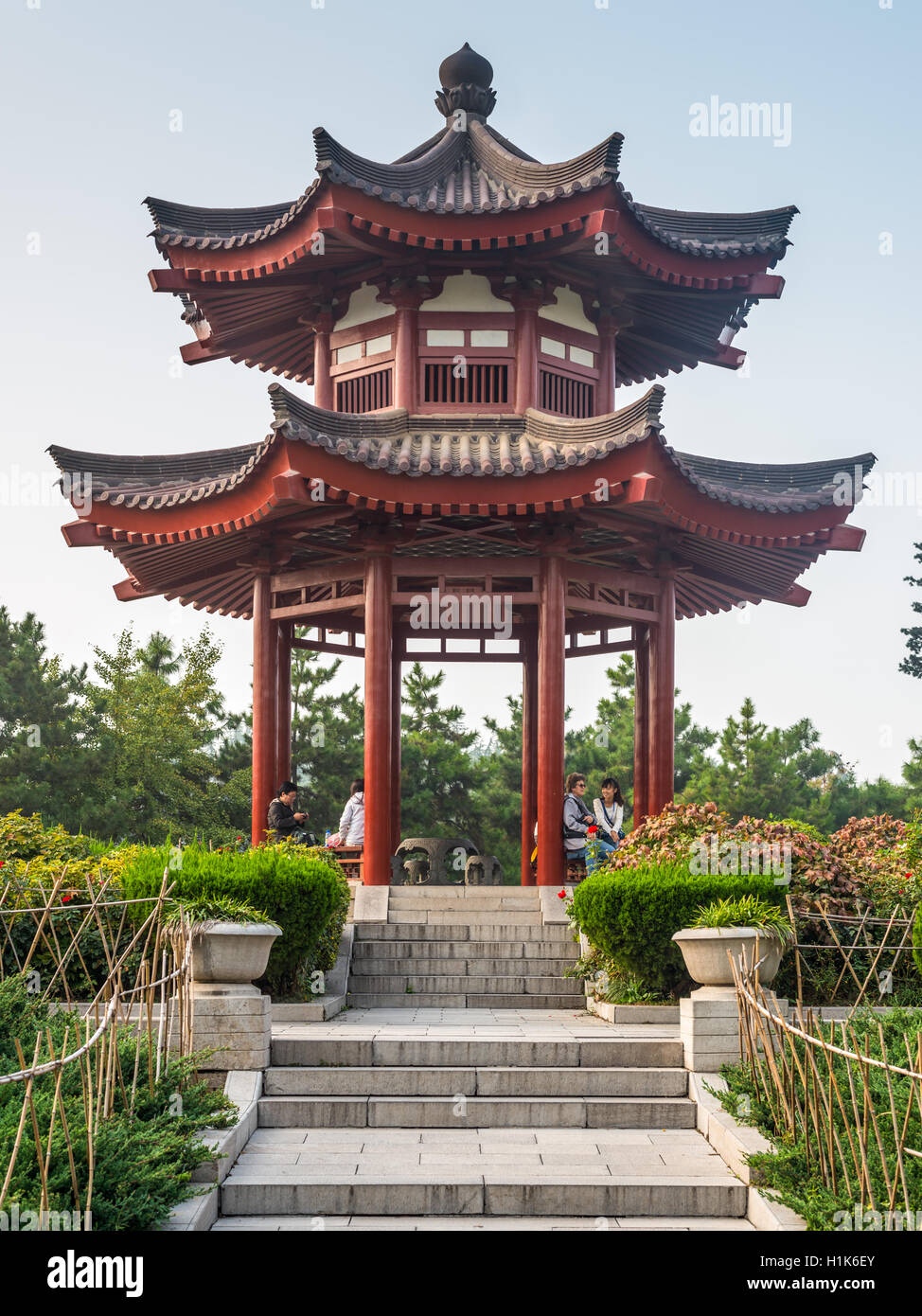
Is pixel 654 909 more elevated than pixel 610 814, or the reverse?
pixel 610 814

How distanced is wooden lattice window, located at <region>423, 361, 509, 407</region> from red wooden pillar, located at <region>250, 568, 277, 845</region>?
119 inches

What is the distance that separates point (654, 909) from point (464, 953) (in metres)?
2.89

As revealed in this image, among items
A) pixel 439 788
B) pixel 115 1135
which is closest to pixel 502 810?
pixel 439 788

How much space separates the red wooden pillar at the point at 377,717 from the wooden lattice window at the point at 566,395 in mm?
3322

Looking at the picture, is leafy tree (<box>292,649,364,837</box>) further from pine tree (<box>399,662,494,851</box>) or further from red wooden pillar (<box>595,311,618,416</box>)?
red wooden pillar (<box>595,311,618,416</box>)

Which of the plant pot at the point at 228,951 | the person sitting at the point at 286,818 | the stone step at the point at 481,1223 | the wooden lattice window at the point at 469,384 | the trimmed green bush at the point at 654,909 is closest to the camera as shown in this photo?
the stone step at the point at 481,1223

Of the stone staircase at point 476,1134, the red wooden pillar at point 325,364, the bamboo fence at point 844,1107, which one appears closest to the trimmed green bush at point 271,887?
the stone staircase at point 476,1134

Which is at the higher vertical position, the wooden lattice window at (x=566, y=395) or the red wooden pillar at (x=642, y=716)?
the wooden lattice window at (x=566, y=395)

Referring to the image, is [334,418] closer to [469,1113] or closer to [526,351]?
[526,351]

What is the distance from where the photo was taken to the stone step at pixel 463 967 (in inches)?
496

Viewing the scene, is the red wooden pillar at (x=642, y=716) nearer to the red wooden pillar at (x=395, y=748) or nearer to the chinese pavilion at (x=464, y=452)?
the chinese pavilion at (x=464, y=452)

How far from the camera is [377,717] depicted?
14.5 metres

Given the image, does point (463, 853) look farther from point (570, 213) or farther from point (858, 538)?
point (570, 213)

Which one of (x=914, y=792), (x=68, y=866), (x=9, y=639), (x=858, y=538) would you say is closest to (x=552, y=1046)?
(x=68, y=866)
